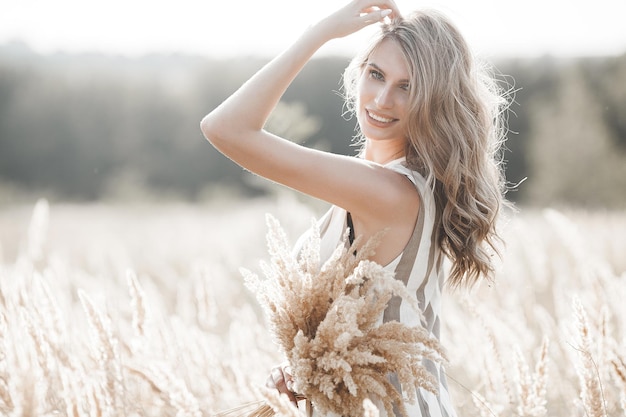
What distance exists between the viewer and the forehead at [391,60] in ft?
7.23

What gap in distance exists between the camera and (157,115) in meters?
36.8

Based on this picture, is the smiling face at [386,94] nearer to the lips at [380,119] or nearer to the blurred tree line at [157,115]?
the lips at [380,119]

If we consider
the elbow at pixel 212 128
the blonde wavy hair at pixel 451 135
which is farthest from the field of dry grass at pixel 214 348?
the elbow at pixel 212 128

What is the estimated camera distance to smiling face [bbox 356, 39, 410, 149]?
Answer: 2205mm

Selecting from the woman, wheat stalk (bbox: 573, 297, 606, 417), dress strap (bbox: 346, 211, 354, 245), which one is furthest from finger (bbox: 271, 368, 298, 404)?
wheat stalk (bbox: 573, 297, 606, 417)

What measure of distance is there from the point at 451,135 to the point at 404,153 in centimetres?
20

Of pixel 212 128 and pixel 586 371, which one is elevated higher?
pixel 212 128

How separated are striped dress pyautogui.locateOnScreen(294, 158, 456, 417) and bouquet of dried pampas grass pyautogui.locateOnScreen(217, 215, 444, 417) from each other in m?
0.19

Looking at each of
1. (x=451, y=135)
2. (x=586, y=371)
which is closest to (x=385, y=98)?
(x=451, y=135)

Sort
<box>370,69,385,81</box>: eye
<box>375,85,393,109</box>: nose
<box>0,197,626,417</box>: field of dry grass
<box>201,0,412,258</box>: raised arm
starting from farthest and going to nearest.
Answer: <box>370,69,385,81</box>: eye → <box>375,85,393,109</box>: nose → <box>0,197,626,417</box>: field of dry grass → <box>201,0,412,258</box>: raised arm

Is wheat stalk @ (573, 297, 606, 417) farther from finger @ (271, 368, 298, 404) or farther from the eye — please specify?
the eye

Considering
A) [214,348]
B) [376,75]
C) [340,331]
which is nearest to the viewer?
[340,331]

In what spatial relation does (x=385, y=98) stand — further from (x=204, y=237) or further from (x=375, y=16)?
(x=204, y=237)

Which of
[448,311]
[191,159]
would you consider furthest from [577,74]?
[448,311]
